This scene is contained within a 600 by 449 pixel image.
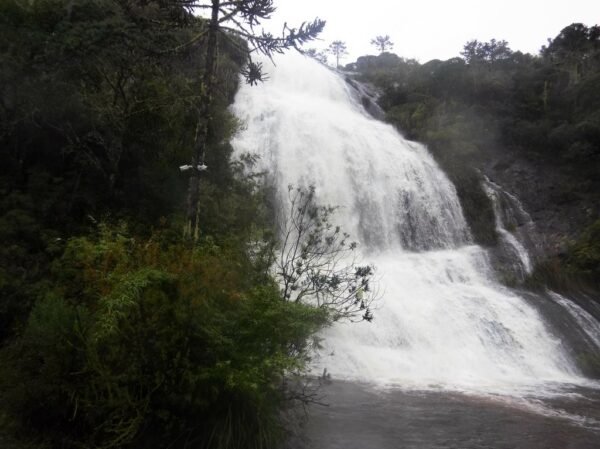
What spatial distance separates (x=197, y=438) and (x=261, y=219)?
8.04 meters

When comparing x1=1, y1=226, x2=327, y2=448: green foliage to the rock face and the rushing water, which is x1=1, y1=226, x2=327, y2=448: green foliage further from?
the rock face

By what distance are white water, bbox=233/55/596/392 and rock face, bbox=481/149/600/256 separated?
180 inches

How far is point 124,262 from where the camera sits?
21.5ft

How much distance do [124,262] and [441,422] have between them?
563cm

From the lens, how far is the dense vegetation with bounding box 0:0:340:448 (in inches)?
205

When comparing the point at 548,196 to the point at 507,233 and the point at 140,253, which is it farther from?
the point at 140,253

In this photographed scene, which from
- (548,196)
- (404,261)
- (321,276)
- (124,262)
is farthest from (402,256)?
(124,262)

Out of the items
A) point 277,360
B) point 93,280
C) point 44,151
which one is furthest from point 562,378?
point 44,151

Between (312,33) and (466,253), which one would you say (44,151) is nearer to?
(312,33)

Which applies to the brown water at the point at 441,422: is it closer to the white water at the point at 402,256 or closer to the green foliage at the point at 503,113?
the white water at the point at 402,256

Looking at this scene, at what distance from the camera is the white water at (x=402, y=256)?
38.2ft

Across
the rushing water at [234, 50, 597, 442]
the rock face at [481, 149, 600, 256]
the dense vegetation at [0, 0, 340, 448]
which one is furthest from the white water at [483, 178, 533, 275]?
the dense vegetation at [0, 0, 340, 448]

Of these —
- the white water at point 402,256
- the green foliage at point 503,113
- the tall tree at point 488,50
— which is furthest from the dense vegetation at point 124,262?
the tall tree at point 488,50

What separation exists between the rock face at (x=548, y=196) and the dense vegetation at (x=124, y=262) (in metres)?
15.8
